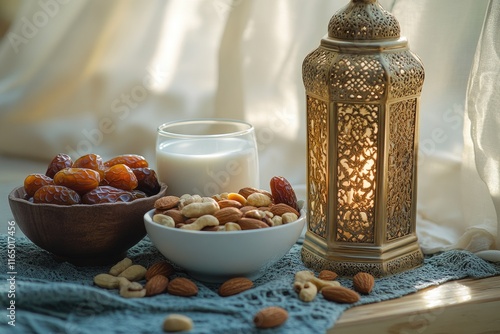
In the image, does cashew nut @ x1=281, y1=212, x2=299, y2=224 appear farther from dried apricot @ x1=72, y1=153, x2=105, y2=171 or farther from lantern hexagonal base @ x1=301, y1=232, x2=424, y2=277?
dried apricot @ x1=72, y1=153, x2=105, y2=171

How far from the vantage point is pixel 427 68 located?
1309 millimetres

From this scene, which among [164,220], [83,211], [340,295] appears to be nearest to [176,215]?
[164,220]

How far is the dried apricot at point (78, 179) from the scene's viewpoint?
106 centimetres

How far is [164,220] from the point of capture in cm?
102

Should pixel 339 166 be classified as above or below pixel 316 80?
below

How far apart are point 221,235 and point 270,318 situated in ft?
0.42

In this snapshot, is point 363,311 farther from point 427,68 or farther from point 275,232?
point 427,68

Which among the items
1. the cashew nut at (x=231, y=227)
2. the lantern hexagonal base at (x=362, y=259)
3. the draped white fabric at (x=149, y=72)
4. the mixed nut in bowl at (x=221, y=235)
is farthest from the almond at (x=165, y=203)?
the draped white fabric at (x=149, y=72)

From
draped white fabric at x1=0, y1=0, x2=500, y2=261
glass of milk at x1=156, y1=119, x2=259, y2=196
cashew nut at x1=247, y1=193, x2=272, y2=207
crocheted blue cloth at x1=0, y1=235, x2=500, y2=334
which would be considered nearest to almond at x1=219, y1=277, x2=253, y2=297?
crocheted blue cloth at x1=0, y1=235, x2=500, y2=334

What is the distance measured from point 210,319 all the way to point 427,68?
61 centimetres

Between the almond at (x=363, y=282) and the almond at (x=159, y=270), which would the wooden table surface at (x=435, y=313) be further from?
the almond at (x=159, y=270)

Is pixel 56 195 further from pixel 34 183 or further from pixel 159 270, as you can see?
pixel 159 270

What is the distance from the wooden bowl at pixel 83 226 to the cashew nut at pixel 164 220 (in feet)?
0.17

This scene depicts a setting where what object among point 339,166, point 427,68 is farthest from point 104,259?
point 427,68
